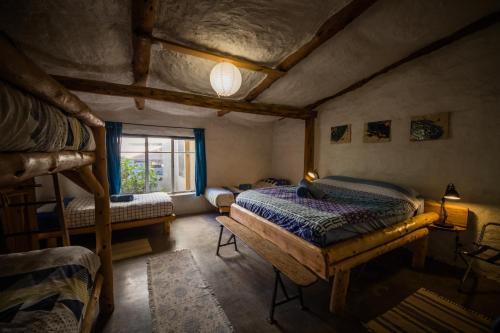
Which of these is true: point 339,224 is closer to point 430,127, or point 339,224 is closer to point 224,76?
point 224,76

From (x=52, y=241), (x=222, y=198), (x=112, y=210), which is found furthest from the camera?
(x=222, y=198)

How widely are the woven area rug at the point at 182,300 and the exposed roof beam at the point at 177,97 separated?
2.35m

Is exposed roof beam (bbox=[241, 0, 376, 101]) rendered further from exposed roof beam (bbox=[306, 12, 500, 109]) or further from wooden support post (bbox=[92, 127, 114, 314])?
wooden support post (bbox=[92, 127, 114, 314])

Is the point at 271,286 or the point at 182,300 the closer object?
the point at 182,300

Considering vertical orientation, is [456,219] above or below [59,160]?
below

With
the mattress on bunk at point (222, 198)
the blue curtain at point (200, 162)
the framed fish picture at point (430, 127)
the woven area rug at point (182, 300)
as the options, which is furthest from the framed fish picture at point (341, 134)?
the woven area rug at point (182, 300)

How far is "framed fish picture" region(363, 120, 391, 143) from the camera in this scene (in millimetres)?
3246

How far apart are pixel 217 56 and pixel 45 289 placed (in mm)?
2496

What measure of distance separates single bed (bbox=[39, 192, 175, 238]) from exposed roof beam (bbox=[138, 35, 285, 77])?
8.13 ft

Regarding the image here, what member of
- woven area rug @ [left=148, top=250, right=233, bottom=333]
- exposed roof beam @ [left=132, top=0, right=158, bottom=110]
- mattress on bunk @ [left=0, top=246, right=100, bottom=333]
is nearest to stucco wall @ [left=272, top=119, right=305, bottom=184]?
woven area rug @ [left=148, top=250, right=233, bottom=333]

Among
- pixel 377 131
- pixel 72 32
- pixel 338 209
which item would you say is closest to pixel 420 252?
pixel 338 209

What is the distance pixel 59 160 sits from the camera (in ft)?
3.35

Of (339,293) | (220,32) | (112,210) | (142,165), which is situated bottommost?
(339,293)

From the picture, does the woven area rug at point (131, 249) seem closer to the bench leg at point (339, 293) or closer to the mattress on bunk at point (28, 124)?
the mattress on bunk at point (28, 124)
